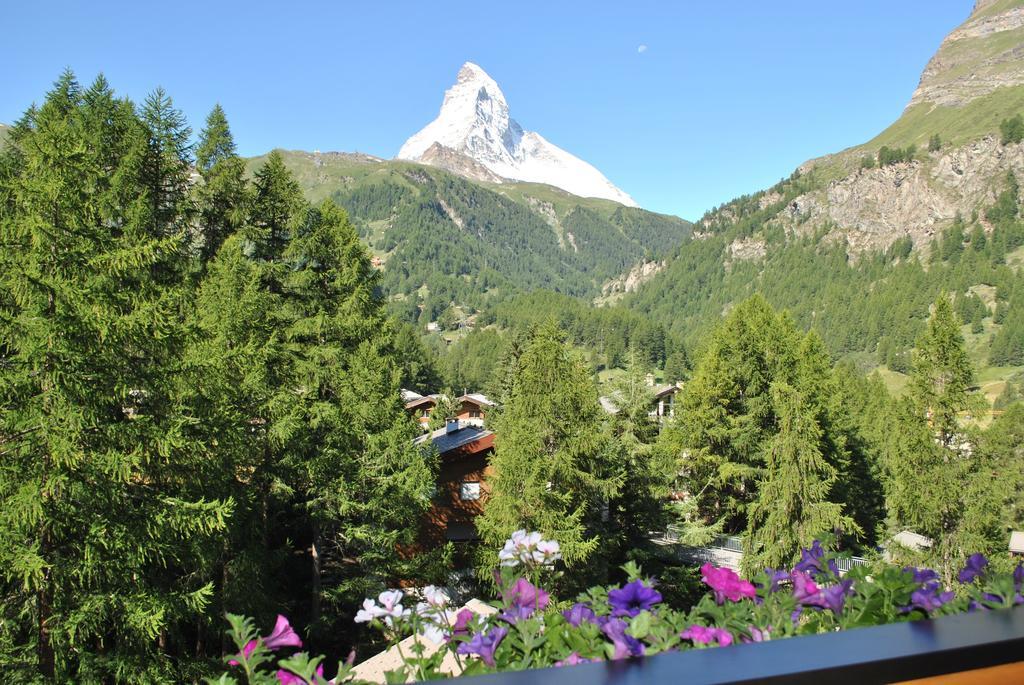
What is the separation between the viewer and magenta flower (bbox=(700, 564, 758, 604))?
5.74 feet

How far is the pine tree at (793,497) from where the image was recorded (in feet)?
54.7

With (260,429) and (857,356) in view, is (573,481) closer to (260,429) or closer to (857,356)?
(260,429)

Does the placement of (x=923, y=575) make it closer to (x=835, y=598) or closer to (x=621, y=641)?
(x=835, y=598)

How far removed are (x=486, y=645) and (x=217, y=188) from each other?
16010 millimetres

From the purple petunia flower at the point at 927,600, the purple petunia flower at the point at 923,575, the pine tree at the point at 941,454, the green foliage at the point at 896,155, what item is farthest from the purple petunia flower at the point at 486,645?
the green foliage at the point at 896,155

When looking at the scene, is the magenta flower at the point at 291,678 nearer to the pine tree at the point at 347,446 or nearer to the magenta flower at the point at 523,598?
the magenta flower at the point at 523,598

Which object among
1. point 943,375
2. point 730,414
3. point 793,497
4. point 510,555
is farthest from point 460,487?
point 510,555

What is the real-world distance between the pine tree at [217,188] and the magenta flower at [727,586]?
1573 cm

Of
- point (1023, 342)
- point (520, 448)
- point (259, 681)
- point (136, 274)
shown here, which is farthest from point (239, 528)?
point (1023, 342)

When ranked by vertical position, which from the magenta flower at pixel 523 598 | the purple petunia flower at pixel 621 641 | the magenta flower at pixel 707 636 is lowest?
the magenta flower at pixel 523 598

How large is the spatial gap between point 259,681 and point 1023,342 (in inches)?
5465

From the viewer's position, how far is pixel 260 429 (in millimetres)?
11383

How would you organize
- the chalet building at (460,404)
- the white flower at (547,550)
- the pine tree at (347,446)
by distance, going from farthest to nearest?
1. the chalet building at (460,404)
2. the pine tree at (347,446)
3. the white flower at (547,550)

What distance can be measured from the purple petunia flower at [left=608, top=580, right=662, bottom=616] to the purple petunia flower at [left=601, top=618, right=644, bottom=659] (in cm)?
19
